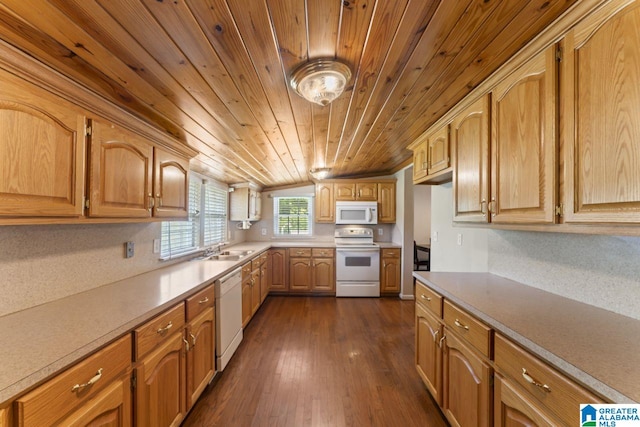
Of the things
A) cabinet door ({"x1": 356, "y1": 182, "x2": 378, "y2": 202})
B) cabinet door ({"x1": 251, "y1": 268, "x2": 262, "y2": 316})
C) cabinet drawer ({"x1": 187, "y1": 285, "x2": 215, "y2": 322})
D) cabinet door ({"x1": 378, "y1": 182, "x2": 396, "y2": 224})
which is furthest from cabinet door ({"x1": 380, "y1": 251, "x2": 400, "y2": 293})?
cabinet drawer ({"x1": 187, "y1": 285, "x2": 215, "y2": 322})

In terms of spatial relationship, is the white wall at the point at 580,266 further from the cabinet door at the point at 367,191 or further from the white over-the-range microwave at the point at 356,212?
the cabinet door at the point at 367,191

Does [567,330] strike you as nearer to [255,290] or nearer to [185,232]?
[255,290]

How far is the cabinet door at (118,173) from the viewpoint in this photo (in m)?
1.31

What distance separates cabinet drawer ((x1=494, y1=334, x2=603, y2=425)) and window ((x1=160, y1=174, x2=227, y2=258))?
8.63 feet

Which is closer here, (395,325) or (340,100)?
(340,100)

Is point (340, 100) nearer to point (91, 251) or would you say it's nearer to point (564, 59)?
point (564, 59)

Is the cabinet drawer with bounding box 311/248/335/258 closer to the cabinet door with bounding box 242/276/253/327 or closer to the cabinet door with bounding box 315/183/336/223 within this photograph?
the cabinet door with bounding box 315/183/336/223

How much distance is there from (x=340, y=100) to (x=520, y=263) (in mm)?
1681

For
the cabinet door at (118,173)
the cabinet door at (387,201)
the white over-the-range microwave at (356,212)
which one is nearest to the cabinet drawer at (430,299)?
the cabinet door at (118,173)

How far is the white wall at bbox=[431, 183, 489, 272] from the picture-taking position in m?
2.22

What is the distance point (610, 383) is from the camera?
740 mm

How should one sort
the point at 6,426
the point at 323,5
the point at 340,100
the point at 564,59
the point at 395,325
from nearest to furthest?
the point at 6,426
the point at 323,5
the point at 564,59
the point at 340,100
the point at 395,325

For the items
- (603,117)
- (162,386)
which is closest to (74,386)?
(162,386)

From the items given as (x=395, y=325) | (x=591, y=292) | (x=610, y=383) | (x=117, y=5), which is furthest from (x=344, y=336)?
(x=117, y=5)
